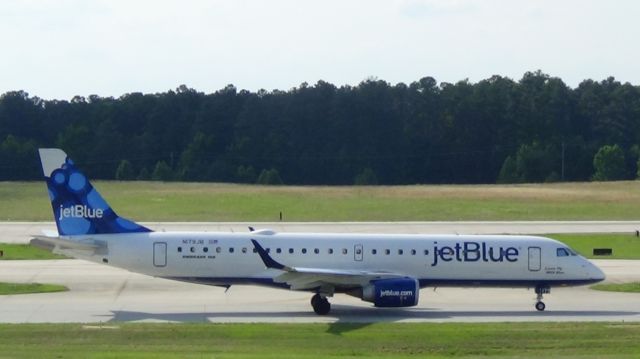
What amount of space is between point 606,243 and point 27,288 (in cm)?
3113

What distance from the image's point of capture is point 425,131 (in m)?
146

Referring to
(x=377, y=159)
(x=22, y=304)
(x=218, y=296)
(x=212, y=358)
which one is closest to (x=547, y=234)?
(x=218, y=296)

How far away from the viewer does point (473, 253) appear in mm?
38562

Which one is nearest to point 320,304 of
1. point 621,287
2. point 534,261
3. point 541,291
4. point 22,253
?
point 534,261

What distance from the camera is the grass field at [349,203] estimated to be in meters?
82.6

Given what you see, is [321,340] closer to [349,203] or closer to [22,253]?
[22,253]

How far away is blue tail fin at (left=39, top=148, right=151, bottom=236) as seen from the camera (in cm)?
3825

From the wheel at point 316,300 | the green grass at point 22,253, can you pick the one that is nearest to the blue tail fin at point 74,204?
the wheel at point 316,300

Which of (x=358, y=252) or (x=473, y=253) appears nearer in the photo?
(x=358, y=252)

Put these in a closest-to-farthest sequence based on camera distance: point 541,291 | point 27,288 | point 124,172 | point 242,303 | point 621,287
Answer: point 541,291 < point 242,303 < point 27,288 < point 621,287 < point 124,172

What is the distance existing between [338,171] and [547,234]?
75.9 metres

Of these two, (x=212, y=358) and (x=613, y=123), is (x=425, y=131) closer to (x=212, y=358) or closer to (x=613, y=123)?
(x=613, y=123)

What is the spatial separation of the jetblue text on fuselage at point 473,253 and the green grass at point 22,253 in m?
20.5

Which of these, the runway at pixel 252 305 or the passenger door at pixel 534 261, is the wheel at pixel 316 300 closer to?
the runway at pixel 252 305
